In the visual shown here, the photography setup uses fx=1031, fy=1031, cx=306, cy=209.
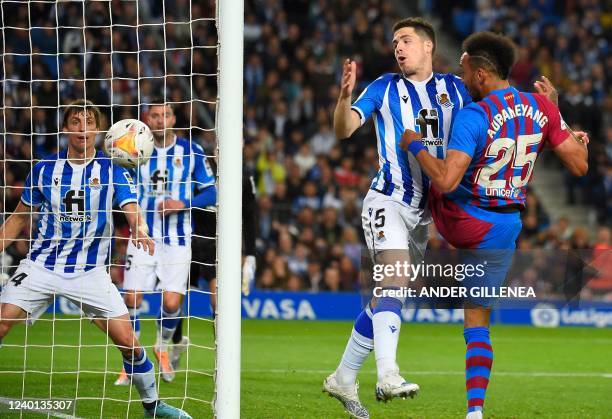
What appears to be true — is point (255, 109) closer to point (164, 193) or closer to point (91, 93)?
point (91, 93)

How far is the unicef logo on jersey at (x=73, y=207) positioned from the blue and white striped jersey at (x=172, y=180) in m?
2.33

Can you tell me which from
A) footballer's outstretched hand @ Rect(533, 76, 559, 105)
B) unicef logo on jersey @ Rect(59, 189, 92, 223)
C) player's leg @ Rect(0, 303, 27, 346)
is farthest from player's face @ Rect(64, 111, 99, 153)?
footballer's outstretched hand @ Rect(533, 76, 559, 105)

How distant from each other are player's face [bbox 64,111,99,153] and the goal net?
125 mm

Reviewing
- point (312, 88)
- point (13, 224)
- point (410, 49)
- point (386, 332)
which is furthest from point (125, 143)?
point (312, 88)

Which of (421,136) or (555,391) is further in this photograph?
(555,391)

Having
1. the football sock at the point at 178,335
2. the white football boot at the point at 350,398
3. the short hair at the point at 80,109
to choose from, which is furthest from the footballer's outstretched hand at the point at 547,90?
the football sock at the point at 178,335

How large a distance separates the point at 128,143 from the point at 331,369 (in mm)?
4023

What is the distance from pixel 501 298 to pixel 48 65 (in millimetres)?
11029

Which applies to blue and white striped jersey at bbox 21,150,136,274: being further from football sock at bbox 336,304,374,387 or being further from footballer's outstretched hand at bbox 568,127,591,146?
footballer's outstretched hand at bbox 568,127,591,146

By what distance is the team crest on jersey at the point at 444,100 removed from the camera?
668 centimetres

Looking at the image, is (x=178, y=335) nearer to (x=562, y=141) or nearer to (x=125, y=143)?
(x=125, y=143)

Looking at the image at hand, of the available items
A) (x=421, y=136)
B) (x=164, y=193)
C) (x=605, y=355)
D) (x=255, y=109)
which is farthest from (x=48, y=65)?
(x=421, y=136)

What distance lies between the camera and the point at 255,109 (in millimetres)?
19047

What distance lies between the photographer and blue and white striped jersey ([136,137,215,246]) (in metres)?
9.43
